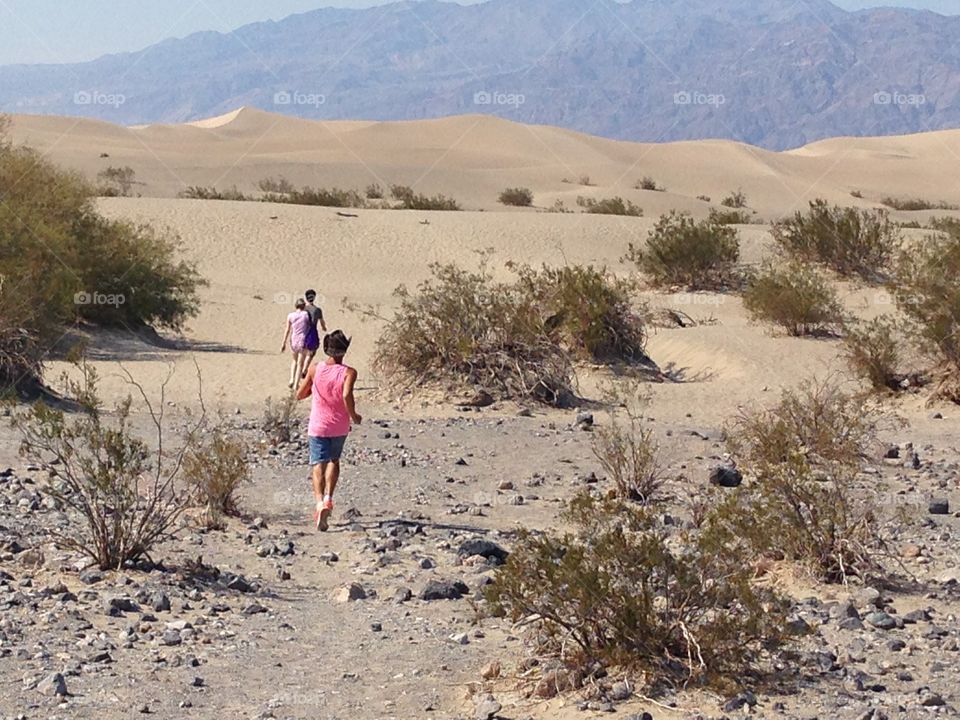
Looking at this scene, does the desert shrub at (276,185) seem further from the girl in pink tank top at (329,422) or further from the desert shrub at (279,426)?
the girl in pink tank top at (329,422)

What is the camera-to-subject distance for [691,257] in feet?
91.0

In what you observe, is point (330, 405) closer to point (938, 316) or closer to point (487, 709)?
point (487, 709)

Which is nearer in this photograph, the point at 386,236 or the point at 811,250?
the point at 811,250

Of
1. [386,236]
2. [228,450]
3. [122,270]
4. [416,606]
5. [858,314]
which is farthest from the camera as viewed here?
[386,236]

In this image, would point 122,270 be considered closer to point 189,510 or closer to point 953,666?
point 189,510

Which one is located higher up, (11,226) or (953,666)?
(11,226)

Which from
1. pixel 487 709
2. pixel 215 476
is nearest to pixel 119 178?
pixel 215 476

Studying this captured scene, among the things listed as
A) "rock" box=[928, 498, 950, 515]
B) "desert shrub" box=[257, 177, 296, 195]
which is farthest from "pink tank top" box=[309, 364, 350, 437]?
"desert shrub" box=[257, 177, 296, 195]

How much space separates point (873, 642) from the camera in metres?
7.36

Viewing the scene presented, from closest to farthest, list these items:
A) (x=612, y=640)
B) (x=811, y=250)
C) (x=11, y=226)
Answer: (x=612, y=640) < (x=11, y=226) < (x=811, y=250)

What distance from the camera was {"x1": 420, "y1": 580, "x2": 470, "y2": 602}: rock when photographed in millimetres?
8539

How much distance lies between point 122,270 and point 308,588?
1531 centimetres

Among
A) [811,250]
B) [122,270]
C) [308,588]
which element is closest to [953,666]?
[308,588]

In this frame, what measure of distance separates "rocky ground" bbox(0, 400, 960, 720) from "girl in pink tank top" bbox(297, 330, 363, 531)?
29cm
